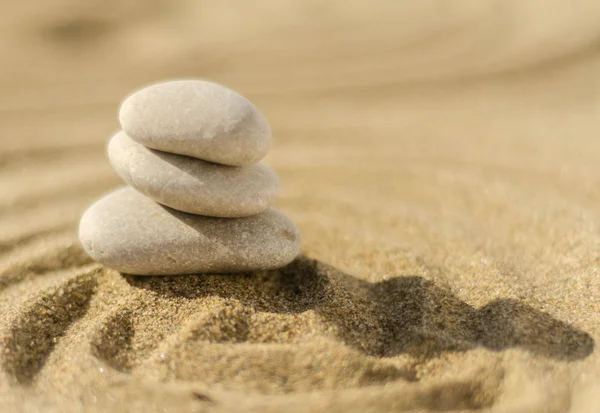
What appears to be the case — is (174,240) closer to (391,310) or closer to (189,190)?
(189,190)

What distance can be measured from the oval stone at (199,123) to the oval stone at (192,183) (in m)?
0.06

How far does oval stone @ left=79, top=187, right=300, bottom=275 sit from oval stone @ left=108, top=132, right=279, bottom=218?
0.08 meters

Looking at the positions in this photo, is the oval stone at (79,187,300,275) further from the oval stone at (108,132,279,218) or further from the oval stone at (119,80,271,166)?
the oval stone at (119,80,271,166)

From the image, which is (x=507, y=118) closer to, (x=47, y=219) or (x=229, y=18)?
(x=47, y=219)

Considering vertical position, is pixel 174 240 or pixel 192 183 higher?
pixel 192 183

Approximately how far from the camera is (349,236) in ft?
9.64

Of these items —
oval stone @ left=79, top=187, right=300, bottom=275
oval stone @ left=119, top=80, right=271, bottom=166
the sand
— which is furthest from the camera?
oval stone @ left=79, top=187, right=300, bottom=275

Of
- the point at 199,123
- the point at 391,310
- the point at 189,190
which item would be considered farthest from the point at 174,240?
the point at 391,310

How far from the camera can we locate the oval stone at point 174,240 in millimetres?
2291

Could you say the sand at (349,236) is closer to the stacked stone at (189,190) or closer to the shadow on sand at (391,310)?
the shadow on sand at (391,310)

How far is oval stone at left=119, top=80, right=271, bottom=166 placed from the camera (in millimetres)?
2146

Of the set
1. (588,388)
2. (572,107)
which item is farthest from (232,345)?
(572,107)

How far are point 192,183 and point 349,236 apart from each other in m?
1.01

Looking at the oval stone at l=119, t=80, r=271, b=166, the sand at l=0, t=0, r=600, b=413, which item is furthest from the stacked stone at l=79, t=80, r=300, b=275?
the sand at l=0, t=0, r=600, b=413
